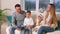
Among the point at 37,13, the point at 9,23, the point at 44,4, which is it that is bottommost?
the point at 9,23

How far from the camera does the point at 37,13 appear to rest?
2533 mm

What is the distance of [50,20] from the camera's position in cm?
251

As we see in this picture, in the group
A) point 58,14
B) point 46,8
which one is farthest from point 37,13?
point 58,14

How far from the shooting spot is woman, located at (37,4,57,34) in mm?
2479

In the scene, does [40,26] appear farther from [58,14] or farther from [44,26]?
[58,14]

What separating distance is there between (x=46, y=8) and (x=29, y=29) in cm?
47

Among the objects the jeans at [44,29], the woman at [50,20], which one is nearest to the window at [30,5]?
the woman at [50,20]

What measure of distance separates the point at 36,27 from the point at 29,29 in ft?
0.42

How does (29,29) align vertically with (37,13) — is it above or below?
below

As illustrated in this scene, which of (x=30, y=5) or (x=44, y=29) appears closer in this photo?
(x=44, y=29)

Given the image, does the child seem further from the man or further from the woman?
the woman

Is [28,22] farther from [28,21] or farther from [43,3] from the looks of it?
[43,3]

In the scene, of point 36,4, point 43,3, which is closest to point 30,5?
point 36,4

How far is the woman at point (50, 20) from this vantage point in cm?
248
